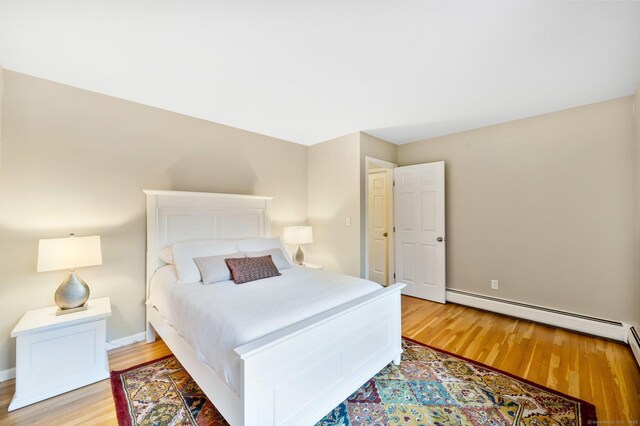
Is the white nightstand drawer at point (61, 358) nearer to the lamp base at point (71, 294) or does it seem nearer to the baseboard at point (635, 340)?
the lamp base at point (71, 294)

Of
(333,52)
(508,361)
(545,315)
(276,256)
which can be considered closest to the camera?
(333,52)

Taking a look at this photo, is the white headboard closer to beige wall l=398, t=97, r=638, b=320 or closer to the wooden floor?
the wooden floor

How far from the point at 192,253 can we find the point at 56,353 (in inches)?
43.2

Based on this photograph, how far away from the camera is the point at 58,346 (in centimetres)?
188

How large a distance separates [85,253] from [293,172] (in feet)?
8.79

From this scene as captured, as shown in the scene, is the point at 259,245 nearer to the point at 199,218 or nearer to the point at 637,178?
the point at 199,218

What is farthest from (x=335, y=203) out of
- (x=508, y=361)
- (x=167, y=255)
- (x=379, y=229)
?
(x=508, y=361)

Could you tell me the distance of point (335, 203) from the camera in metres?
3.89

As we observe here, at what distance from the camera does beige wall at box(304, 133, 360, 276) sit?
3.62m

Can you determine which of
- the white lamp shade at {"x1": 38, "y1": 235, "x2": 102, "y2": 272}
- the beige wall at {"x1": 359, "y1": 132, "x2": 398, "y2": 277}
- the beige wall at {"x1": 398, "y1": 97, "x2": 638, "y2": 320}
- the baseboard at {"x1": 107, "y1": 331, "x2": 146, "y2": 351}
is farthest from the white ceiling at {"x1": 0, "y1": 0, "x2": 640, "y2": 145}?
the baseboard at {"x1": 107, "y1": 331, "x2": 146, "y2": 351}

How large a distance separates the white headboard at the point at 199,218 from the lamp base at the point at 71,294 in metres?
0.54

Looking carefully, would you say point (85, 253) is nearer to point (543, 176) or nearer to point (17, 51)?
point (17, 51)

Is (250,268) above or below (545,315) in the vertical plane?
above

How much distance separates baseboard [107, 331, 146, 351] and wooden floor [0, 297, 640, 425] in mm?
77
